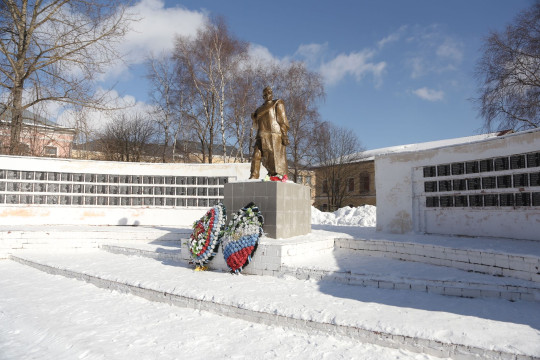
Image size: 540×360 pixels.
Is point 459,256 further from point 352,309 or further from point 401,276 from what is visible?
point 352,309

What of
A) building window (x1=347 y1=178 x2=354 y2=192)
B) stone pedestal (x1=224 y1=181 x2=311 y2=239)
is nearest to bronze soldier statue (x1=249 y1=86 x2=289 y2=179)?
stone pedestal (x1=224 y1=181 x2=311 y2=239)

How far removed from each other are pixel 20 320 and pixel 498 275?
20.4ft

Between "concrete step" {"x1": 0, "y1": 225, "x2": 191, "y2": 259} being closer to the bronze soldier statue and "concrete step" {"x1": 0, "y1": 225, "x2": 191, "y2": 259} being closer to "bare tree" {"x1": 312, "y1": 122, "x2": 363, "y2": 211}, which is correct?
the bronze soldier statue

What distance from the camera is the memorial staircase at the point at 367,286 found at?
3.53 meters

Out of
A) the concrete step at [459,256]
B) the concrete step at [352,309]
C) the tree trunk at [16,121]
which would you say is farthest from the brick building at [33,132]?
the concrete step at [459,256]

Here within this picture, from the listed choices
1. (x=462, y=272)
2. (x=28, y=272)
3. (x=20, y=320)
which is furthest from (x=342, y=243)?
(x=28, y=272)

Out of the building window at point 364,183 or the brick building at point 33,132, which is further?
the building window at point 364,183

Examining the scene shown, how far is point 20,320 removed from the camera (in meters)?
4.48

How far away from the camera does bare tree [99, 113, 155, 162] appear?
23125mm

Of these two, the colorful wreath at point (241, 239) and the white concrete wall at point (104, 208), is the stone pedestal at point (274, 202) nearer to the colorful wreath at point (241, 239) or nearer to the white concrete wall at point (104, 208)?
the colorful wreath at point (241, 239)

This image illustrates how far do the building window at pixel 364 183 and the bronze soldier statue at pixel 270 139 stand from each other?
2626 centimetres

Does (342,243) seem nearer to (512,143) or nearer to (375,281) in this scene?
(375,281)

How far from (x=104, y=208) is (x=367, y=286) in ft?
33.0

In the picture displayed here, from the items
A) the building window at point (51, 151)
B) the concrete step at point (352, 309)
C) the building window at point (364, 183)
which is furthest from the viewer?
the building window at point (364, 183)
